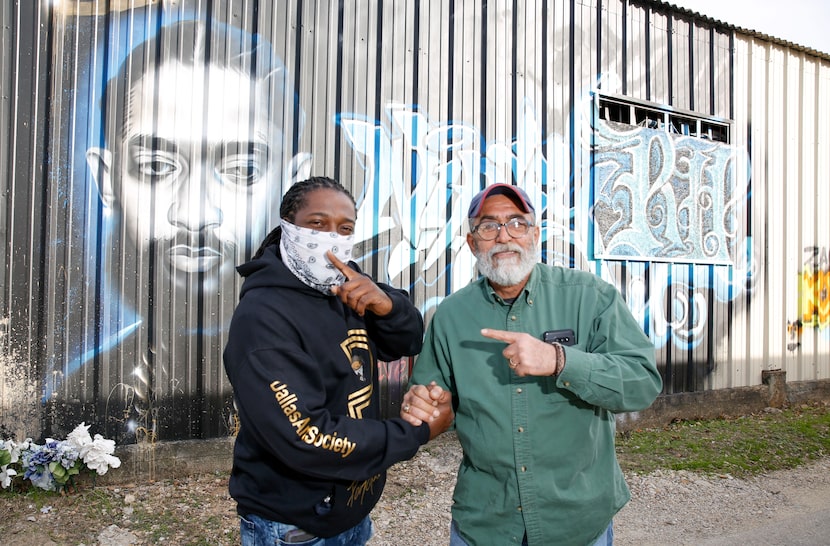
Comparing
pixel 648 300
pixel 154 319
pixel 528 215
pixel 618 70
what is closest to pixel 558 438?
pixel 528 215

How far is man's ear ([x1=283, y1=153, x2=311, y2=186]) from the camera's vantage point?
548 cm

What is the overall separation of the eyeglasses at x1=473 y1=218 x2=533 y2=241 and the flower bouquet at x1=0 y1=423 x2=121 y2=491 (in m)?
3.77

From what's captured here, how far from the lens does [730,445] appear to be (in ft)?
21.2

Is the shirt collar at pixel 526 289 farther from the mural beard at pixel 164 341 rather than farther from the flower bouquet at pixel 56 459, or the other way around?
the flower bouquet at pixel 56 459

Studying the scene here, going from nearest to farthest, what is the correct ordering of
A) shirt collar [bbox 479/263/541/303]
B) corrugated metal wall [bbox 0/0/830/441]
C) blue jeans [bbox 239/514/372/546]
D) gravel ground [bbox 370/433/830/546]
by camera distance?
blue jeans [bbox 239/514/372/546]
shirt collar [bbox 479/263/541/303]
gravel ground [bbox 370/433/830/546]
corrugated metal wall [bbox 0/0/830/441]

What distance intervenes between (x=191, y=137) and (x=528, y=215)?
12.7ft

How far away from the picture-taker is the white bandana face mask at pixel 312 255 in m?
1.99

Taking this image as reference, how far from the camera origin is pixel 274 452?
172cm

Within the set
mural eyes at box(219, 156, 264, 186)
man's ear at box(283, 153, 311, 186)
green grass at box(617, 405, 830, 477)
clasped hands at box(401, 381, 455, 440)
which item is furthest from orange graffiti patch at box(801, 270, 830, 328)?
clasped hands at box(401, 381, 455, 440)

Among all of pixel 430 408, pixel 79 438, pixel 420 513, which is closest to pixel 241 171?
pixel 79 438

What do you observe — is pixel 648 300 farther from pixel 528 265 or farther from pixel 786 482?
pixel 528 265

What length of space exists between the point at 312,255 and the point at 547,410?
100 cm

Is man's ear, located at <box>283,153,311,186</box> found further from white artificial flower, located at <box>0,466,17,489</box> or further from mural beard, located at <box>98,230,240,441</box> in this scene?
white artificial flower, located at <box>0,466,17,489</box>

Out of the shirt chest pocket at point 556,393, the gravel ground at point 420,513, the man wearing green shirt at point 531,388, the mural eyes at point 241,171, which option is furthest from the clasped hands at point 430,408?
the mural eyes at point 241,171
